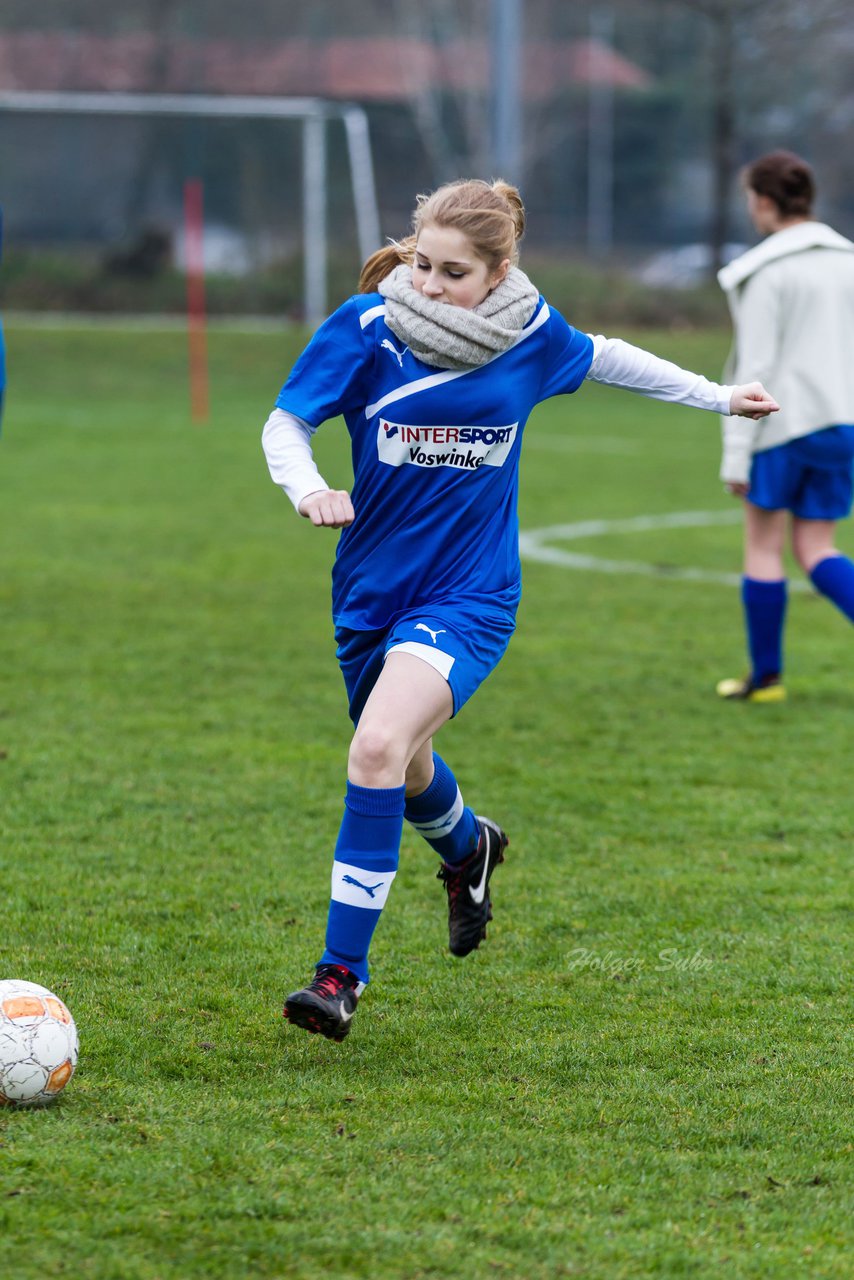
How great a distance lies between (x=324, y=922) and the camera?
4379mm

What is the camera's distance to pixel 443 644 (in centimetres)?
367

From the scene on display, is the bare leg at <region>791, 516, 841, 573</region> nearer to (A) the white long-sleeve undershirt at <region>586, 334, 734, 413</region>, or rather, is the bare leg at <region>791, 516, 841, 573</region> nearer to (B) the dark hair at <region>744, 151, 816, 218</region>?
(B) the dark hair at <region>744, 151, 816, 218</region>

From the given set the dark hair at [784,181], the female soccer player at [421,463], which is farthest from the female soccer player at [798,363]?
the female soccer player at [421,463]

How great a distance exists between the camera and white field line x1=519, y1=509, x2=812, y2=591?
33.1ft

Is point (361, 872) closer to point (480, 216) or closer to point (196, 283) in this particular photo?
point (480, 216)

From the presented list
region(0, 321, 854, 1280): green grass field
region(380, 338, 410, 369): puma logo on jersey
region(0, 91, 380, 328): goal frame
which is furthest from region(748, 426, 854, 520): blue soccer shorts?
region(0, 91, 380, 328): goal frame

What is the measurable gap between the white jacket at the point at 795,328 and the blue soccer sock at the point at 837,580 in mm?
504

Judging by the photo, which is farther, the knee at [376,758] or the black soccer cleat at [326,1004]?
the knee at [376,758]

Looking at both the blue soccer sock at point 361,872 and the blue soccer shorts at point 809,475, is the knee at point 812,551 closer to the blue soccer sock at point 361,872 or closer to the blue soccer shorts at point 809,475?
the blue soccer shorts at point 809,475

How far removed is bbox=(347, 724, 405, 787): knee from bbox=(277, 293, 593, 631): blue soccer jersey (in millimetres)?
394

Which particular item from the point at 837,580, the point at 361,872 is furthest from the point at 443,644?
the point at 837,580

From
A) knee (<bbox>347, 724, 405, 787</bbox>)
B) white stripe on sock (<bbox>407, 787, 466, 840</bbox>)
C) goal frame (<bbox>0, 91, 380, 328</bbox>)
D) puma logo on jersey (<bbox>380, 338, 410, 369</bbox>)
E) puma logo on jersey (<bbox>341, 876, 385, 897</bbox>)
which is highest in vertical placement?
puma logo on jersey (<bbox>380, 338, 410, 369</bbox>)

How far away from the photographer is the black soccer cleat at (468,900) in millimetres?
4082

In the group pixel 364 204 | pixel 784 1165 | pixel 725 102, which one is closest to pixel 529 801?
pixel 784 1165
